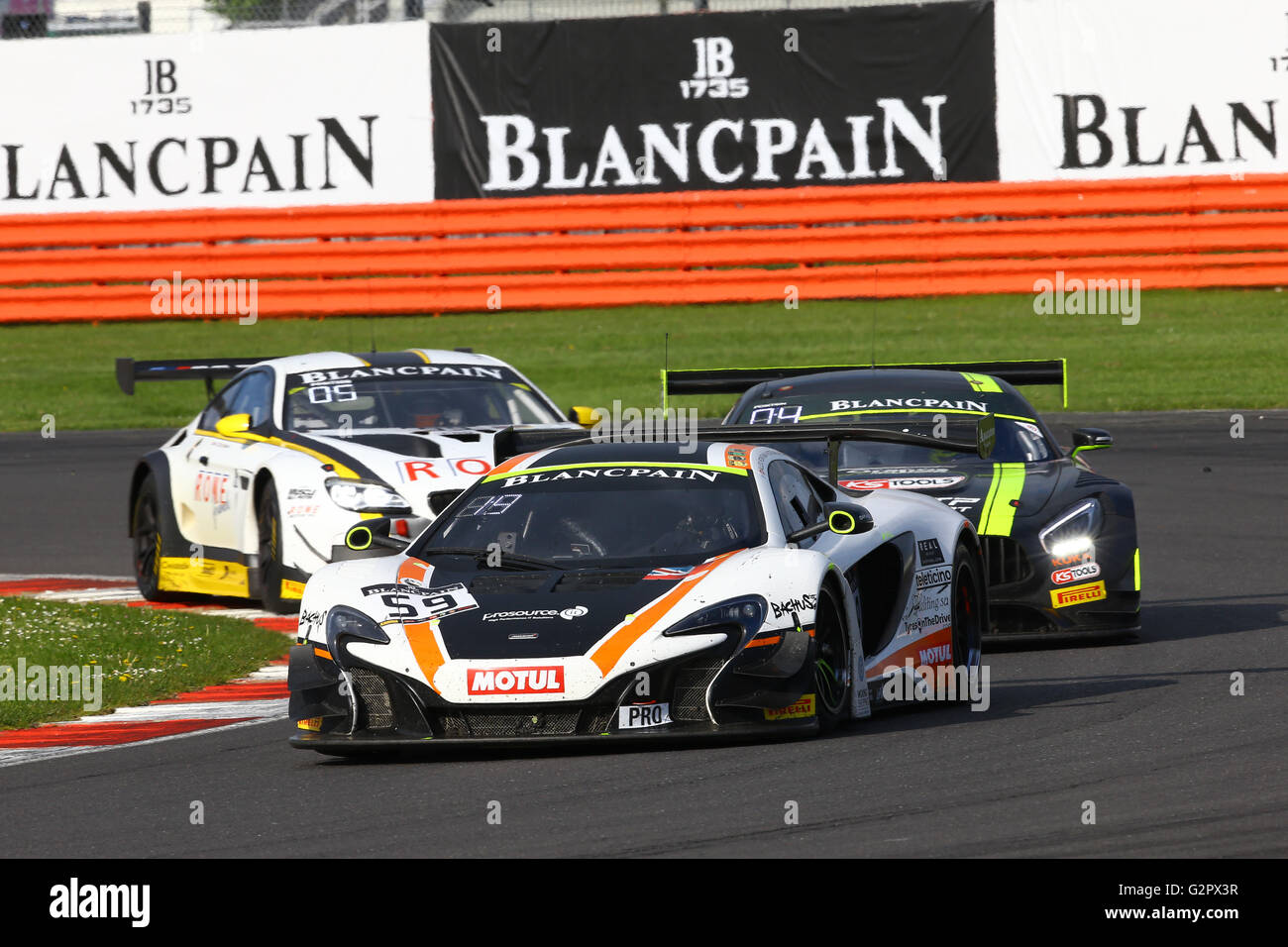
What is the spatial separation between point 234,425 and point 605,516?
4.76 m

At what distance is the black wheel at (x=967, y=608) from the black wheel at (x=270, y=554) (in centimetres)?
392

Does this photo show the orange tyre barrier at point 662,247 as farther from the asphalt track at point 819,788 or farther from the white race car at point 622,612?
the white race car at point 622,612

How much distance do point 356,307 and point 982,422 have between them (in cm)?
1587

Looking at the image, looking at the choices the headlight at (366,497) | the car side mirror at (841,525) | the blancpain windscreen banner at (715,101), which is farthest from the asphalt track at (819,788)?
the blancpain windscreen banner at (715,101)

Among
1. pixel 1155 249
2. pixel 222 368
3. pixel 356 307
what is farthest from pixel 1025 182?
pixel 222 368

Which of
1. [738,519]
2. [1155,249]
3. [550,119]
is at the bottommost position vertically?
[738,519]

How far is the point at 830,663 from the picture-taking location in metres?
7.74

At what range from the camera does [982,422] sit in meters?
→ 9.01

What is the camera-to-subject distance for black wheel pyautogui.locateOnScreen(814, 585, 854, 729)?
760cm

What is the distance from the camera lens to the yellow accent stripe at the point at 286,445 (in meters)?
11.5

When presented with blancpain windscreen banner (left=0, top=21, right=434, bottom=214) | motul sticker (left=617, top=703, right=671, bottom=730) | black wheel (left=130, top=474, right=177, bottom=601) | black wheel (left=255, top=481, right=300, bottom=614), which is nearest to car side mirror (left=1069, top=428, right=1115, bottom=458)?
black wheel (left=255, top=481, right=300, bottom=614)

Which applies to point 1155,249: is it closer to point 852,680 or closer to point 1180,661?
point 1180,661

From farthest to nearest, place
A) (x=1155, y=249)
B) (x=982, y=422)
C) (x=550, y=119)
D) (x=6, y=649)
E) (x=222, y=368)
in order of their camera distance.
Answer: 1. (x=550, y=119)
2. (x=1155, y=249)
3. (x=222, y=368)
4. (x=6, y=649)
5. (x=982, y=422)

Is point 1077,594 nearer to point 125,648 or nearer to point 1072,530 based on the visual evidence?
point 1072,530
